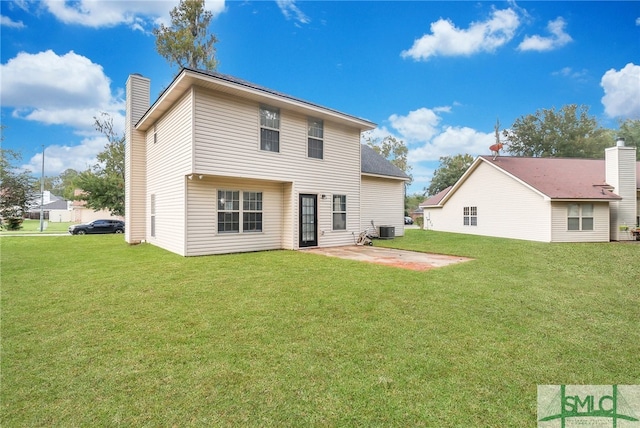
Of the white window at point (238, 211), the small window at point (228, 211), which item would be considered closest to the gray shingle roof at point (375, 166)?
the white window at point (238, 211)

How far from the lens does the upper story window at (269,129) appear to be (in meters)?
9.63

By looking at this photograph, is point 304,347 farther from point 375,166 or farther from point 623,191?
point 623,191

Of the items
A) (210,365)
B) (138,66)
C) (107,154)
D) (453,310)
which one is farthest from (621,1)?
(107,154)

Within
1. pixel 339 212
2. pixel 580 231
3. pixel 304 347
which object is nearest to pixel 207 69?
pixel 339 212

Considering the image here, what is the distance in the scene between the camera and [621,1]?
13852 millimetres

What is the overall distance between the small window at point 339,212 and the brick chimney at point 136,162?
27.6 feet

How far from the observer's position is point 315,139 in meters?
11.0

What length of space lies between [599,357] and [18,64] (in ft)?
58.5

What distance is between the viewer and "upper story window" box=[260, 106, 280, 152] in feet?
31.6

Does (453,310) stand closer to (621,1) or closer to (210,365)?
(210,365)

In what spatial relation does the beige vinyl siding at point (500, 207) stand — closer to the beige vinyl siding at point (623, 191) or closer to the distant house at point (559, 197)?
the distant house at point (559, 197)

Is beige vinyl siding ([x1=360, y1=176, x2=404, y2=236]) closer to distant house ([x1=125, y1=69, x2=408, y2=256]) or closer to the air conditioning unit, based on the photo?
the air conditioning unit

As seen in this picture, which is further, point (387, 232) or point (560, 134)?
point (560, 134)

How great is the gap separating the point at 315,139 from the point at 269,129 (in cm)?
199
